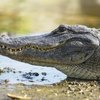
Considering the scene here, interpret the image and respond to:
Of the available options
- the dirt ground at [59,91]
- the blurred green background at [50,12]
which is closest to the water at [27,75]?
the dirt ground at [59,91]

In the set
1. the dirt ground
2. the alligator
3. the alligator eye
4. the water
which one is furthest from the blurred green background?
the dirt ground

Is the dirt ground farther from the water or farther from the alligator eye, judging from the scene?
the alligator eye

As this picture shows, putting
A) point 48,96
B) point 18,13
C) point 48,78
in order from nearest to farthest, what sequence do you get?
point 48,96 → point 48,78 → point 18,13

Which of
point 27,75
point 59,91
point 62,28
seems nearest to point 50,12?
point 27,75

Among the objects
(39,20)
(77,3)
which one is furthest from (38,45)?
(77,3)

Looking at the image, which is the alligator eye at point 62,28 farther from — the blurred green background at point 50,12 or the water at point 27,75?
the blurred green background at point 50,12

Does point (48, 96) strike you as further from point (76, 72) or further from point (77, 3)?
point (77, 3)
